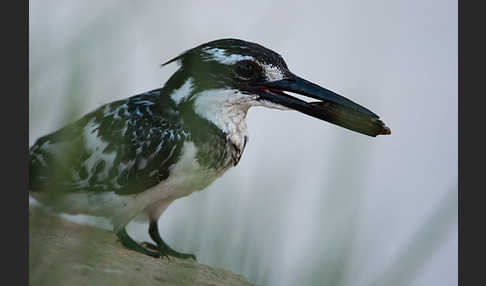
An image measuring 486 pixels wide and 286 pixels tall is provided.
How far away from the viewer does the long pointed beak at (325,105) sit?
7.53 feet

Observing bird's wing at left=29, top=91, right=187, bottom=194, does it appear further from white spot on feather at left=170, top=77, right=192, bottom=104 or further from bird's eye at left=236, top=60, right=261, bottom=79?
bird's eye at left=236, top=60, right=261, bottom=79

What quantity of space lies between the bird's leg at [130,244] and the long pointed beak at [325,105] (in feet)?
2.25

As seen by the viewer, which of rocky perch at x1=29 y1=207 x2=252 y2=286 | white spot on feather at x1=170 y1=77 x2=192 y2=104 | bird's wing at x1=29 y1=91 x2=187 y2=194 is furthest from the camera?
white spot on feather at x1=170 y1=77 x2=192 y2=104

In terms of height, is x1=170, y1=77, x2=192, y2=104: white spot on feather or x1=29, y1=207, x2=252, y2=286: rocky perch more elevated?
x1=170, y1=77, x2=192, y2=104: white spot on feather

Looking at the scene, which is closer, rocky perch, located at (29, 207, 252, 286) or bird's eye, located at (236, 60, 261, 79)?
rocky perch, located at (29, 207, 252, 286)

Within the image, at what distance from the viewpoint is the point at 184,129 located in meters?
2.29

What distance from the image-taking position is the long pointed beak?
7.53 ft

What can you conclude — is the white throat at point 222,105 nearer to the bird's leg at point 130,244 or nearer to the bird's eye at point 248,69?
the bird's eye at point 248,69

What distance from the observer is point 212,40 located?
7.80 ft

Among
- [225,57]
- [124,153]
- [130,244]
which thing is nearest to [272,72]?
[225,57]

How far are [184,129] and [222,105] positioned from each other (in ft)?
0.54

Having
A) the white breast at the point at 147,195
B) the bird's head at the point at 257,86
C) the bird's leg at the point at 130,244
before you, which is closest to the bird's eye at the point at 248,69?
the bird's head at the point at 257,86

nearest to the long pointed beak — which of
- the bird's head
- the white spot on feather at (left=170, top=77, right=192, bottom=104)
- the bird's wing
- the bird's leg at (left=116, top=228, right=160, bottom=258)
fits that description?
the bird's head

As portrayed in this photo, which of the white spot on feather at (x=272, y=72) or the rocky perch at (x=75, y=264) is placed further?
the white spot on feather at (x=272, y=72)
